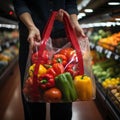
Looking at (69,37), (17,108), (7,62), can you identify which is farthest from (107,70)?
(69,37)

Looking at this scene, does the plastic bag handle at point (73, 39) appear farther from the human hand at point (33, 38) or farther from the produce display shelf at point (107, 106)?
the produce display shelf at point (107, 106)

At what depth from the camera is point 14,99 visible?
175 inches

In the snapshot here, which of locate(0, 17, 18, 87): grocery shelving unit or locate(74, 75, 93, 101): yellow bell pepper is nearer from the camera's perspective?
locate(74, 75, 93, 101): yellow bell pepper

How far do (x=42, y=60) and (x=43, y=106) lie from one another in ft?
1.64

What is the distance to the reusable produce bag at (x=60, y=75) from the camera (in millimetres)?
1671

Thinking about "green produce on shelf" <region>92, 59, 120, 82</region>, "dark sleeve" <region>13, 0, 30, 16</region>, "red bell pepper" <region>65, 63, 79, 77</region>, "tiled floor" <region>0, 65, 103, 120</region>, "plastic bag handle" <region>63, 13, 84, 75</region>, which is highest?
"dark sleeve" <region>13, 0, 30, 16</region>

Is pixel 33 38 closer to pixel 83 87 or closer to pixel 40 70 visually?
pixel 40 70

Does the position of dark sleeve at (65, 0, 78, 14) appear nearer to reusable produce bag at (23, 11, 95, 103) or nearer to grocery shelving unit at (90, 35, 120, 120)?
reusable produce bag at (23, 11, 95, 103)

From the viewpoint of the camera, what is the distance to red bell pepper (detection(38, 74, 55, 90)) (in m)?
1.66

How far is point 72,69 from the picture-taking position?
1749 mm

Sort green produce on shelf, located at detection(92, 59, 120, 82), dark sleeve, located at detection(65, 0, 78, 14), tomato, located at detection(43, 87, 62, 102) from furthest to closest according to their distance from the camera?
1. green produce on shelf, located at detection(92, 59, 120, 82)
2. dark sleeve, located at detection(65, 0, 78, 14)
3. tomato, located at detection(43, 87, 62, 102)

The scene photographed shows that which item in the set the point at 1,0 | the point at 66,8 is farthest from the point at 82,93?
the point at 1,0

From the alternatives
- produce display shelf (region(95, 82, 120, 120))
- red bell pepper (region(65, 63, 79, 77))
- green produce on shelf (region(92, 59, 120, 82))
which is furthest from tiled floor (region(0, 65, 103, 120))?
red bell pepper (region(65, 63, 79, 77))

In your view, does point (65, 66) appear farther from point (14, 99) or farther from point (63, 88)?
point (14, 99)
